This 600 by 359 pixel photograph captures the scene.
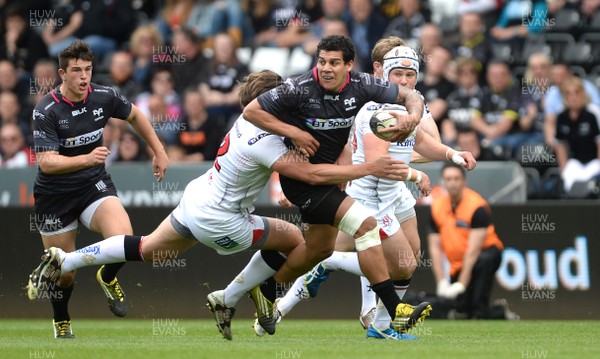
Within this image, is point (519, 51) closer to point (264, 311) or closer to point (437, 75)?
point (437, 75)

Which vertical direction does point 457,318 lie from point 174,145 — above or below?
below

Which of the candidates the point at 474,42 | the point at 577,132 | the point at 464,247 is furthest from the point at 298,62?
the point at 464,247

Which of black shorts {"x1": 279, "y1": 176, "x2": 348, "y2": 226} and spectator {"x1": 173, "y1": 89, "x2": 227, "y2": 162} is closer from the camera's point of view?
black shorts {"x1": 279, "y1": 176, "x2": 348, "y2": 226}

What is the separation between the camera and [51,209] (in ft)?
35.9

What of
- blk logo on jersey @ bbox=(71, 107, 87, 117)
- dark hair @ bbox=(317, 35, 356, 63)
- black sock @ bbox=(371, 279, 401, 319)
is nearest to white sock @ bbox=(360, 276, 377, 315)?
black sock @ bbox=(371, 279, 401, 319)

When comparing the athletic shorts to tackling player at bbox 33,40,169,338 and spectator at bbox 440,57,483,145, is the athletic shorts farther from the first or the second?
spectator at bbox 440,57,483,145

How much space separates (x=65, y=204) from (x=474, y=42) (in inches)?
338

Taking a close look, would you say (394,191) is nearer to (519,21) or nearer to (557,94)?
(557,94)

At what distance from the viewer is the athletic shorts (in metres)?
9.82

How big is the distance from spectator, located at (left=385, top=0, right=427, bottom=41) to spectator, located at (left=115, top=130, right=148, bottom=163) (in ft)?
13.1

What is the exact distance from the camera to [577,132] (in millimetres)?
16250

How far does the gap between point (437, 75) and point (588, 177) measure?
9.16 ft

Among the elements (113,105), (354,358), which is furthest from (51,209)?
(354,358)

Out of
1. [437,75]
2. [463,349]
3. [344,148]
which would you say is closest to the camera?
[463,349]
